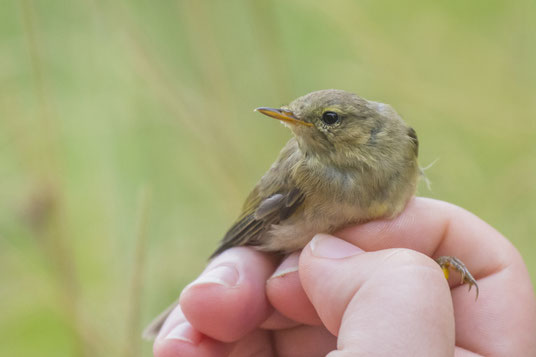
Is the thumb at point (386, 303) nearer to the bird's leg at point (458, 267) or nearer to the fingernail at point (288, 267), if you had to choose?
the fingernail at point (288, 267)

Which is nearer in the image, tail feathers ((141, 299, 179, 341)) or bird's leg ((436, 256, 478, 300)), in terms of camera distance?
bird's leg ((436, 256, 478, 300))

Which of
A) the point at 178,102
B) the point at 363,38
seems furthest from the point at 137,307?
the point at 363,38

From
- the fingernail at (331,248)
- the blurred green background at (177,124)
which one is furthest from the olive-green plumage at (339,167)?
the blurred green background at (177,124)

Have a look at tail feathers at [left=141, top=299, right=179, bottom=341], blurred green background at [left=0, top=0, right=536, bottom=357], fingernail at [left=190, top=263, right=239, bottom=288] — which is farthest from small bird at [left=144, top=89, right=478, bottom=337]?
tail feathers at [left=141, top=299, right=179, bottom=341]

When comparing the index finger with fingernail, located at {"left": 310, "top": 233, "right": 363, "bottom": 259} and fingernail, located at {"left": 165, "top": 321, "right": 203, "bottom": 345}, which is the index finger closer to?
fingernail, located at {"left": 310, "top": 233, "right": 363, "bottom": 259}

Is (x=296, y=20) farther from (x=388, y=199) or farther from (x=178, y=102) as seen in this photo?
(x=388, y=199)

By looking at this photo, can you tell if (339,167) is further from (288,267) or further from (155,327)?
(155,327)
